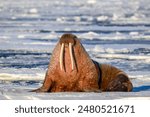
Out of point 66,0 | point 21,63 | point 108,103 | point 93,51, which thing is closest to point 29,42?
point 93,51

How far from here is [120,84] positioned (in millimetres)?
8109

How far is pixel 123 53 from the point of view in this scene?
42.3 feet

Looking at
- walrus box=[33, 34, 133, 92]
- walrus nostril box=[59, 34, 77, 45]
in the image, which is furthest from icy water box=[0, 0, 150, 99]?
walrus nostril box=[59, 34, 77, 45]

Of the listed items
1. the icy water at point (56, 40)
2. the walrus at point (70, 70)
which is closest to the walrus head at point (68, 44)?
the walrus at point (70, 70)

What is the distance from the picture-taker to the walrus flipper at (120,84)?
8.03m

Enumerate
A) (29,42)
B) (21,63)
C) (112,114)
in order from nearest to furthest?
(112,114) → (21,63) → (29,42)

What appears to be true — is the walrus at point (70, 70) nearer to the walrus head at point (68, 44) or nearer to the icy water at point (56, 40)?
the walrus head at point (68, 44)

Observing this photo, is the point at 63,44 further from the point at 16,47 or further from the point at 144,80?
the point at 16,47

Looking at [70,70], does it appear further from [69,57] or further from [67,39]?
[67,39]

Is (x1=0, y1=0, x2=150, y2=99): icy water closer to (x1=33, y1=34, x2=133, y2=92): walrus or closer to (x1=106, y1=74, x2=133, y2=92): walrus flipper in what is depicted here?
(x1=106, y1=74, x2=133, y2=92): walrus flipper

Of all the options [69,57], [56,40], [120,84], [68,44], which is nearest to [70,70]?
[69,57]

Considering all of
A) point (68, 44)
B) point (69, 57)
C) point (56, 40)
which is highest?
point (68, 44)

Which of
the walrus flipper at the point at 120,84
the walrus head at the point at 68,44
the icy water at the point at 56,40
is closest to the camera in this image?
the walrus head at the point at 68,44

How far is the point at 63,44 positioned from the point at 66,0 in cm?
3559
